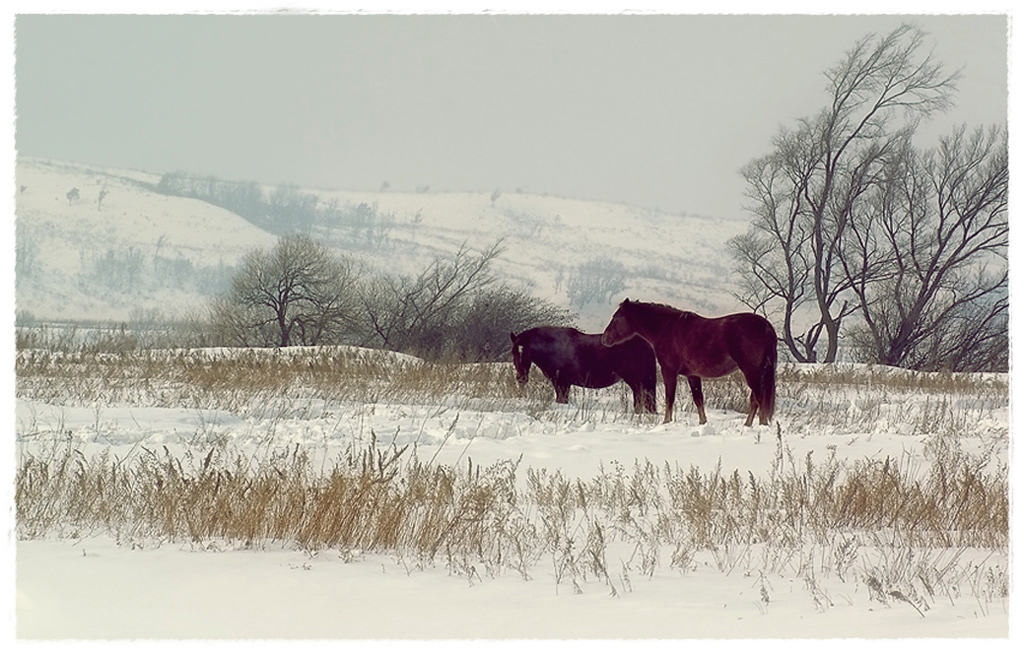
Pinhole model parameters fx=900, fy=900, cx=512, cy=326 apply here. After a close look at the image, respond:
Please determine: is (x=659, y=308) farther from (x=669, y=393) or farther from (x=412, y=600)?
(x=412, y=600)

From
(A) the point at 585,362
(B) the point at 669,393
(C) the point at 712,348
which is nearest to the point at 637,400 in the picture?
(A) the point at 585,362

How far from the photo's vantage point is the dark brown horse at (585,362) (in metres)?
13.7

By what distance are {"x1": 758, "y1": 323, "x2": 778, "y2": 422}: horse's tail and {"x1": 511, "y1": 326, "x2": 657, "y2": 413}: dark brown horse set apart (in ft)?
6.58

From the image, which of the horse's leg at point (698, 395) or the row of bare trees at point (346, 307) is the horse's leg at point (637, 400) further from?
the row of bare trees at point (346, 307)

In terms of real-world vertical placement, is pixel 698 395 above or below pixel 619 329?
below

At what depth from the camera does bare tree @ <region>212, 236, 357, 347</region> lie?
27.4 meters

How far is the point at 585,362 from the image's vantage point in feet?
46.7

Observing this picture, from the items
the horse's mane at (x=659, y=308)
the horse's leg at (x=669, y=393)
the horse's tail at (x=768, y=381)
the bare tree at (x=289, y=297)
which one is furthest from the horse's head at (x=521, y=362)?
the bare tree at (x=289, y=297)

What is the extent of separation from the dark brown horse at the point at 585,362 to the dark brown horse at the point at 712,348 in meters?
1.00

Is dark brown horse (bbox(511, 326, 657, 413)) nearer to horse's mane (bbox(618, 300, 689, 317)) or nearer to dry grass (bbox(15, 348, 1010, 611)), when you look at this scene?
horse's mane (bbox(618, 300, 689, 317))

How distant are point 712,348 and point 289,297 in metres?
18.7

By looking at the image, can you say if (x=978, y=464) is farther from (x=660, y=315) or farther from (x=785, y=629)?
(x=660, y=315)

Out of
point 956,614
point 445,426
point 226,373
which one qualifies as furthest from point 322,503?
point 226,373

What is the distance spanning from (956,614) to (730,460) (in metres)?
4.98
